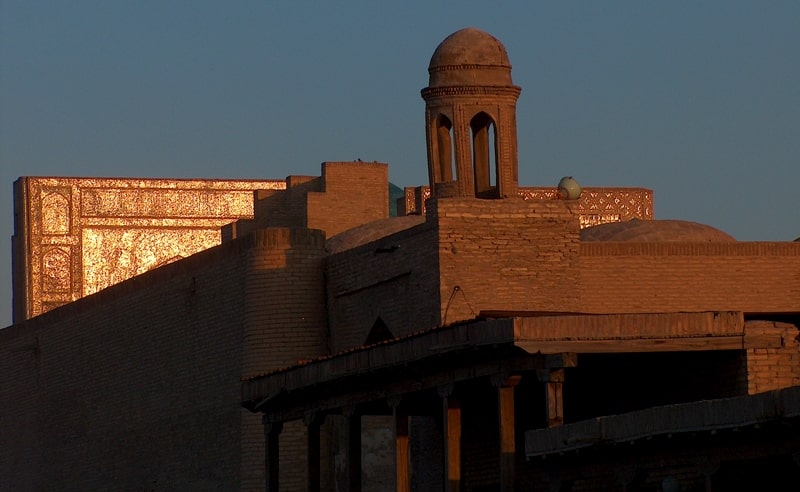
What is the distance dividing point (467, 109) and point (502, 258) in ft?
8.30

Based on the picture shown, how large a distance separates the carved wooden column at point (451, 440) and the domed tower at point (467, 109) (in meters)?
6.17

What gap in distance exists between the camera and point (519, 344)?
1919 centimetres

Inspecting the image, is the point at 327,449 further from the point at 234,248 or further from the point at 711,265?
the point at 711,265

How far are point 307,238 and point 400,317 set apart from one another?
117 inches

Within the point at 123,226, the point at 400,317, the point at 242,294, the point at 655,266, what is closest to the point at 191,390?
the point at 242,294

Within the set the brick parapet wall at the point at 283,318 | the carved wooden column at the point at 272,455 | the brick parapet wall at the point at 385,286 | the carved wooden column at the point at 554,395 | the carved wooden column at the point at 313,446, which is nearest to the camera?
the carved wooden column at the point at 554,395

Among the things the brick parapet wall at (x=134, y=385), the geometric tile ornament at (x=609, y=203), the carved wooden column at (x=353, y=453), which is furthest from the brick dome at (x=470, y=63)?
the geometric tile ornament at (x=609, y=203)

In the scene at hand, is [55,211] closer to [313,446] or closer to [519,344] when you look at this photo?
[313,446]

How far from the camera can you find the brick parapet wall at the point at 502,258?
25.1 meters

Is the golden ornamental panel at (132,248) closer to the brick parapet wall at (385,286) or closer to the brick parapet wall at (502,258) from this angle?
the brick parapet wall at (385,286)

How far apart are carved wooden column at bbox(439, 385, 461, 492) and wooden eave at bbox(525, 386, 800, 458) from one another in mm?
1891

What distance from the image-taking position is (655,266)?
26.5 meters

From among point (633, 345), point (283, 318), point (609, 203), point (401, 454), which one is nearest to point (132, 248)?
point (609, 203)

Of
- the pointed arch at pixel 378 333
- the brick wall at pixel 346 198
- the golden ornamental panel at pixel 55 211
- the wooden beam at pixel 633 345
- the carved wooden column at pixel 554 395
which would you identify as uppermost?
the golden ornamental panel at pixel 55 211
